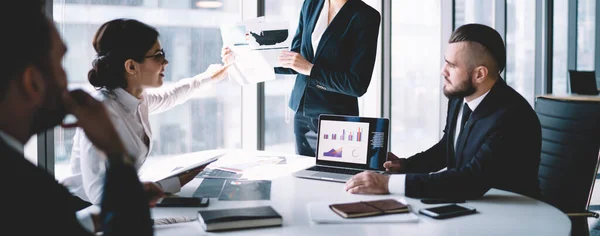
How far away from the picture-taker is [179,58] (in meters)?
3.47

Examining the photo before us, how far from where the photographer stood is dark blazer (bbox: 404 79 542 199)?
179 cm

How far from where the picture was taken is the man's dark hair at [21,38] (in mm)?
820

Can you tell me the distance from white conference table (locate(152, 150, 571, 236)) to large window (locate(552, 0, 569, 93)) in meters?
5.58

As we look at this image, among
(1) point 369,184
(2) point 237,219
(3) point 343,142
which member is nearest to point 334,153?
(3) point 343,142

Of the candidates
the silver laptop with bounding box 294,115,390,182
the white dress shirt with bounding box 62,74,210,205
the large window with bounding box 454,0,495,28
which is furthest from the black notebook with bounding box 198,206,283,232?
the large window with bounding box 454,0,495,28

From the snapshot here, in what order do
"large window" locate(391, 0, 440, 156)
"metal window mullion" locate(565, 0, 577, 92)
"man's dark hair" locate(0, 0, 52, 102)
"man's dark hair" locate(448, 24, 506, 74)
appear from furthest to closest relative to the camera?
"metal window mullion" locate(565, 0, 577, 92) < "large window" locate(391, 0, 440, 156) < "man's dark hair" locate(448, 24, 506, 74) < "man's dark hair" locate(0, 0, 52, 102)

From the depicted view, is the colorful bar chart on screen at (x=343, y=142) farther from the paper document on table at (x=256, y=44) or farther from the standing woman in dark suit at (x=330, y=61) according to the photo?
the paper document on table at (x=256, y=44)

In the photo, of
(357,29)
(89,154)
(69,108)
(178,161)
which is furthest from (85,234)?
(357,29)

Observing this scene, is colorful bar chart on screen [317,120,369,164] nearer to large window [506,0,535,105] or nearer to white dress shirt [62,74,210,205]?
white dress shirt [62,74,210,205]

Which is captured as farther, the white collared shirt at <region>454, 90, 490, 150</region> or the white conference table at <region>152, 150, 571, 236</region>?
the white collared shirt at <region>454, 90, 490, 150</region>

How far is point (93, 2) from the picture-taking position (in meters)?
2.95

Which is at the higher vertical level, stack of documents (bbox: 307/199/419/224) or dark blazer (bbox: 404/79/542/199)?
dark blazer (bbox: 404/79/542/199)

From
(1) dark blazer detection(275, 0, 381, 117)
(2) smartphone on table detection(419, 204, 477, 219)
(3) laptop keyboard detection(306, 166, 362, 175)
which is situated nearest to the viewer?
(2) smartphone on table detection(419, 204, 477, 219)

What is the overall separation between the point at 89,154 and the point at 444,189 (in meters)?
1.13
